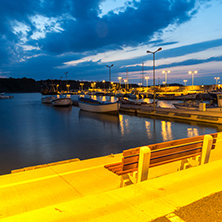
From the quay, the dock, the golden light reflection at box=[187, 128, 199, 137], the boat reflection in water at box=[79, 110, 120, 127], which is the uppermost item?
the quay

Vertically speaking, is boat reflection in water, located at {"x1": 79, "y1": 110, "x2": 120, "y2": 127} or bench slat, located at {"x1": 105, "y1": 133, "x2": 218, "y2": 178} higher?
bench slat, located at {"x1": 105, "y1": 133, "x2": 218, "y2": 178}

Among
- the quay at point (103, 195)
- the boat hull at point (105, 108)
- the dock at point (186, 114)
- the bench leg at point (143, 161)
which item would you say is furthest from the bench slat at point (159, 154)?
the boat hull at point (105, 108)

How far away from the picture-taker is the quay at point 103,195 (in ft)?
10.6

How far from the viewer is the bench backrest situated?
441 centimetres

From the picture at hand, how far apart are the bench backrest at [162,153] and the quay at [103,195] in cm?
39

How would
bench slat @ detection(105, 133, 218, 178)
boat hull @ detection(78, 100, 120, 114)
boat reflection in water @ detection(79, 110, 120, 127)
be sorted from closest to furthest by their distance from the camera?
bench slat @ detection(105, 133, 218, 178) < boat reflection in water @ detection(79, 110, 120, 127) < boat hull @ detection(78, 100, 120, 114)

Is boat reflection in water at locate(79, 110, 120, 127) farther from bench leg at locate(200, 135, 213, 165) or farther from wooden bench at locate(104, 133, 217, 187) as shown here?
wooden bench at locate(104, 133, 217, 187)

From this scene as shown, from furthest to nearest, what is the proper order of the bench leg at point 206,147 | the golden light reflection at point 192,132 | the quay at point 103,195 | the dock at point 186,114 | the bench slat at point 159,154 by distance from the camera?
the dock at point 186,114
the golden light reflection at point 192,132
the bench leg at point 206,147
the bench slat at point 159,154
the quay at point 103,195

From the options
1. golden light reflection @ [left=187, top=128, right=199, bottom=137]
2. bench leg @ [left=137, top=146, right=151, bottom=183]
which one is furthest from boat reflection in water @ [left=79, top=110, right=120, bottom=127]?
bench leg @ [left=137, top=146, right=151, bottom=183]

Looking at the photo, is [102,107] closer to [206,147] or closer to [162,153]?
[206,147]

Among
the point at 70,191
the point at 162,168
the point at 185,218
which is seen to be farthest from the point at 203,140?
the point at 70,191

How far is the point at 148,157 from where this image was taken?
453 centimetres

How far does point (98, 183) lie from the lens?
5.17 m

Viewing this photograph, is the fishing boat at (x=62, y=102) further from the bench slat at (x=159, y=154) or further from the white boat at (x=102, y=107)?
the bench slat at (x=159, y=154)
